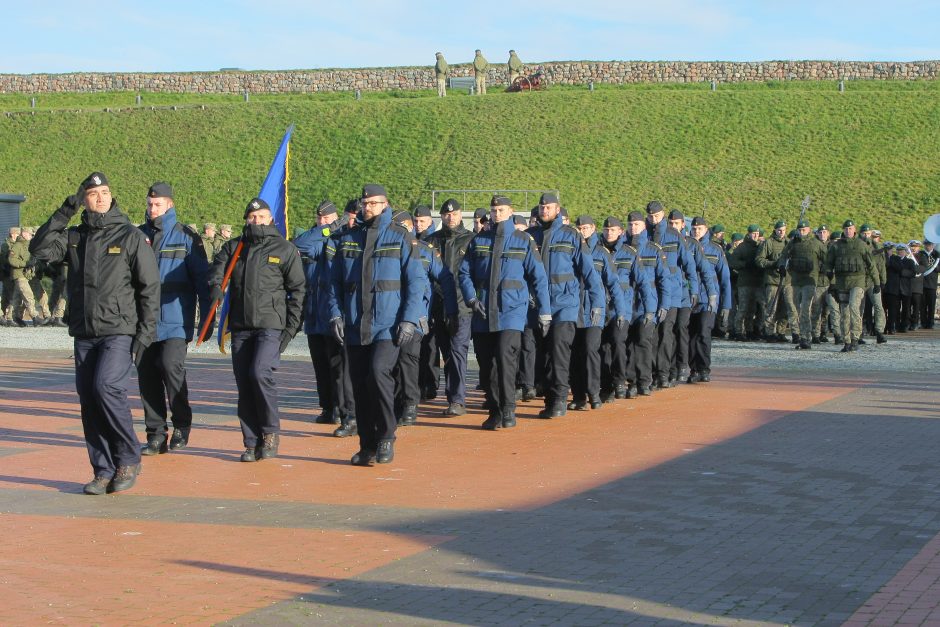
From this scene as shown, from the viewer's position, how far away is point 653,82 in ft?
218

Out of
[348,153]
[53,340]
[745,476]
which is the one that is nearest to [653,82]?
[348,153]

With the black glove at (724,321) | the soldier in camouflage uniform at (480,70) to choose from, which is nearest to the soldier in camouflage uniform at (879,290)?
the black glove at (724,321)

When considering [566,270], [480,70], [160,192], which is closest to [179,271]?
[160,192]

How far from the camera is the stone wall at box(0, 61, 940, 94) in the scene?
64.8 metres

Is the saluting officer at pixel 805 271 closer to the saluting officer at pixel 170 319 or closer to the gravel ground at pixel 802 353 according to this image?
the gravel ground at pixel 802 353

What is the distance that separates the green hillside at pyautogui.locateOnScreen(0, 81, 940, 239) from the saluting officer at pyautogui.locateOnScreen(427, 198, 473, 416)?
33.0 meters

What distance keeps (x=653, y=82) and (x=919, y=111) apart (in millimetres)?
13693

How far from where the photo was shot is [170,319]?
11.1m

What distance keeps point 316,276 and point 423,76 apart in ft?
188

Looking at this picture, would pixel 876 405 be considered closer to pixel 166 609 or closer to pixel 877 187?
pixel 166 609

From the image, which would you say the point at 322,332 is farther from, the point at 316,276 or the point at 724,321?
the point at 724,321

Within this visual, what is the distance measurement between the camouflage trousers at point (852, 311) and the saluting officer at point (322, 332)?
1087 cm

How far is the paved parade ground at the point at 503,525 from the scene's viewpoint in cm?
622

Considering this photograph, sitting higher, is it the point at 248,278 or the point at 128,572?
the point at 248,278
